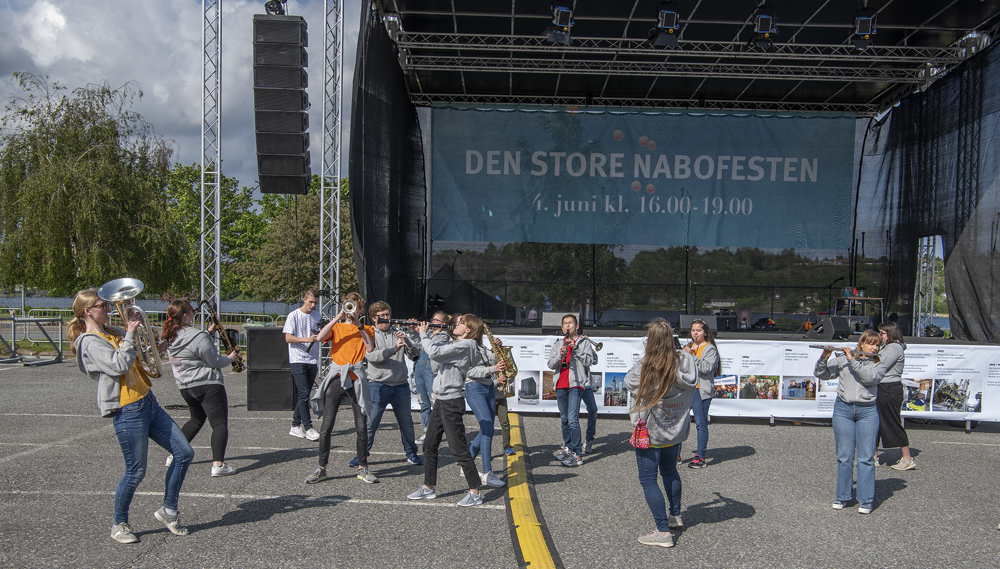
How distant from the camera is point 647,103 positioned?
53.3 feet

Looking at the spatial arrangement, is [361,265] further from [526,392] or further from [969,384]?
[969,384]

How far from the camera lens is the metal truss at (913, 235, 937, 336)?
14672 millimetres

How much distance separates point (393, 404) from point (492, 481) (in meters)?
1.20

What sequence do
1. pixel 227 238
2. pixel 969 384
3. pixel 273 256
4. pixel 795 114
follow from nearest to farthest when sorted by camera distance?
pixel 969 384
pixel 795 114
pixel 273 256
pixel 227 238

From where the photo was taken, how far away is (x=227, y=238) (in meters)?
40.7

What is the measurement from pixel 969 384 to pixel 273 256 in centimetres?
3367

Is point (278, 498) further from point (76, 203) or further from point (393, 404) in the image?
point (76, 203)

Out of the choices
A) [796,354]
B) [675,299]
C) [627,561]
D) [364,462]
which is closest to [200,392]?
[364,462]

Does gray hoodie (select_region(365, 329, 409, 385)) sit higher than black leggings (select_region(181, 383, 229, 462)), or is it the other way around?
gray hoodie (select_region(365, 329, 409, 385))

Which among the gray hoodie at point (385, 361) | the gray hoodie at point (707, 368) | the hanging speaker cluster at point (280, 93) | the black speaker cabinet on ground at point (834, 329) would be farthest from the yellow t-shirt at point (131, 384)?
the black speaker cabinet on ground at point (834, 329)

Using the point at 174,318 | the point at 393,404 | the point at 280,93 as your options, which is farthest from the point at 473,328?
the point at 280,93

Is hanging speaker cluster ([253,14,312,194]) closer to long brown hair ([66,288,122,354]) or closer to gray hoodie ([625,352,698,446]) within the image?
long brown hair ([66,288,122,354])

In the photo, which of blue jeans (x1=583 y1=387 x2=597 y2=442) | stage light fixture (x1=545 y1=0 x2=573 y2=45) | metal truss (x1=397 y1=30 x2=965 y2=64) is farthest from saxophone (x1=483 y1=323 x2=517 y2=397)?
metal truss (x1=397 y1=30 x2=965 y2=64)

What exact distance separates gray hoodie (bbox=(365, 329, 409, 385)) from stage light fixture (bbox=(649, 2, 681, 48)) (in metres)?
8.94
